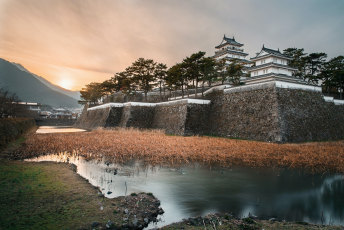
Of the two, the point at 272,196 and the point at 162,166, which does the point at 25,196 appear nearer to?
the point at 162,166

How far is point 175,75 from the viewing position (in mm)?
32562

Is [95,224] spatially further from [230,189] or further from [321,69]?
[321,69]

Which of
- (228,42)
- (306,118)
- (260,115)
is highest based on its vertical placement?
(228,42)

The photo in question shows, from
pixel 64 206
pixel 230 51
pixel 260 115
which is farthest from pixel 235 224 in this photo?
pixel 230 51

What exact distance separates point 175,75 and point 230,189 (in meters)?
26.4

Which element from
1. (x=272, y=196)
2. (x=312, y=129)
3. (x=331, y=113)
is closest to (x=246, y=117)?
(x=312, y=129)

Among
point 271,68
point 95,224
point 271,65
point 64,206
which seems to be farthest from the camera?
point 271,68

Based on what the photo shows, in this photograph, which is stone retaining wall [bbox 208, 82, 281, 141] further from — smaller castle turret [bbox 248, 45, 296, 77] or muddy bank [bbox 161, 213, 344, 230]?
muddy bank [bbox 161, 213, 344, 230]

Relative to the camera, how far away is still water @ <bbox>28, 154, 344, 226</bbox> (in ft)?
19.6

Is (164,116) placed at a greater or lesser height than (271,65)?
lesser

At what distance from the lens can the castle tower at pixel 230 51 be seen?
1656 inches

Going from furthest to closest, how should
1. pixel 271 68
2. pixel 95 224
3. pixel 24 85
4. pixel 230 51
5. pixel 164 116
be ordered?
pixel 24 85, pixel 230 51, pixel 271 68, pixel 164 116, pixel 95 224

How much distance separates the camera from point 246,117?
928 inches

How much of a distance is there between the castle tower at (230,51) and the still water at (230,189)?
35347mm
